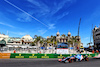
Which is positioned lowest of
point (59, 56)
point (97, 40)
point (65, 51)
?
point (59, 56)

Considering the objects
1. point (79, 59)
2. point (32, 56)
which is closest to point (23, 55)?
point (32, 56)

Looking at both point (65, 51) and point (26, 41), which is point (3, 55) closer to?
point (65, 51)

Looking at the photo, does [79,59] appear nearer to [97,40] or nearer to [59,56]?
[59,56]

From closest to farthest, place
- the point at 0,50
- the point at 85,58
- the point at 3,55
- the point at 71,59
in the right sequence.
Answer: the point at 71,59 → the point at 85,58 → the point at 3,55 → the point at 0,50

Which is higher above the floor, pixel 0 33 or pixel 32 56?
pixel 0 33

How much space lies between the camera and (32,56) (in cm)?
1906

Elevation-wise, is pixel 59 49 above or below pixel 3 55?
above

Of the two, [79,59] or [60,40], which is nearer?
[79,59]

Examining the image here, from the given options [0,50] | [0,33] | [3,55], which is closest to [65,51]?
[3,55]

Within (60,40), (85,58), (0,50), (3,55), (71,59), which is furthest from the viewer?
(60,40)

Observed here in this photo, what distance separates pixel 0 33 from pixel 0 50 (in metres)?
67.0

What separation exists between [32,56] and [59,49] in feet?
23.7

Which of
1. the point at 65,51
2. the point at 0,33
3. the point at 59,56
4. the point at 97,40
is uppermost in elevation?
the point at 0,33

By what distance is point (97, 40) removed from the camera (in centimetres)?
4875
